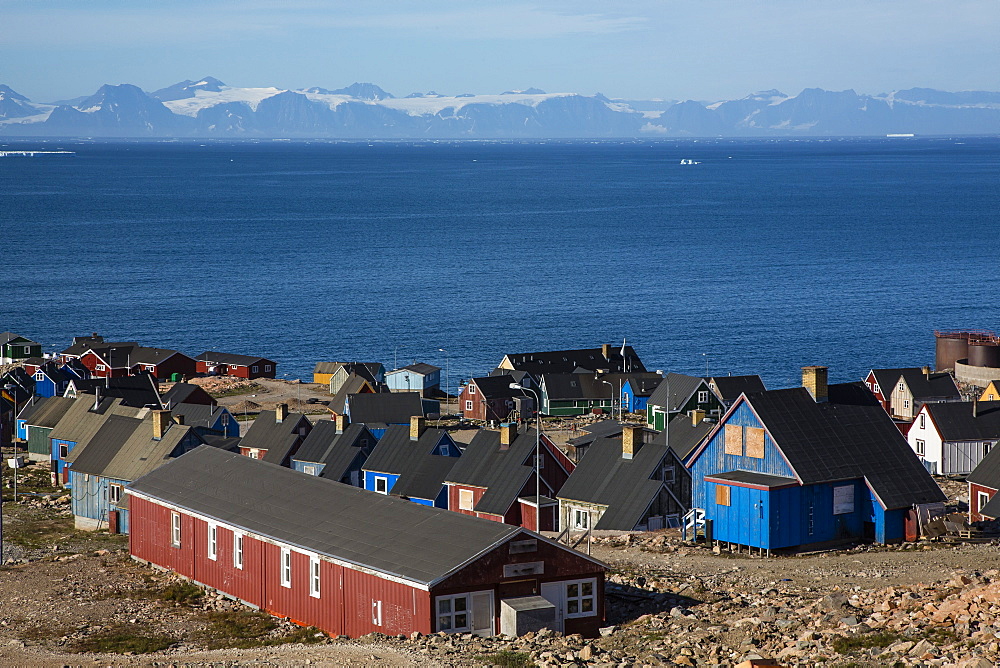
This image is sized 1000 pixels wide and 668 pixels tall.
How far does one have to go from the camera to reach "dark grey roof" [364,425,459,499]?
51.1 meters

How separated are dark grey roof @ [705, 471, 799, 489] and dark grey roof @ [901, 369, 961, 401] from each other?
34.7 meters

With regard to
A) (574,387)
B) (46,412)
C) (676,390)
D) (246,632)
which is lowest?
(574,387)

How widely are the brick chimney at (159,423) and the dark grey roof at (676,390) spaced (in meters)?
32.4

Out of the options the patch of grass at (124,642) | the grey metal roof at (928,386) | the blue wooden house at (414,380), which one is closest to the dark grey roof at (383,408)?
the blue wooden house at (414,380)

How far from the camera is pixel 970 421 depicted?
197ft

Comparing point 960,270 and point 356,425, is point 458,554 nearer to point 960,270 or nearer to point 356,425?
point 356,425

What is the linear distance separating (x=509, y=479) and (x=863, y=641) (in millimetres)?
21545

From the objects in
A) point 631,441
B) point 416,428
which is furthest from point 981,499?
point 416,428

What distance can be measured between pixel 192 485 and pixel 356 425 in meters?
15.8

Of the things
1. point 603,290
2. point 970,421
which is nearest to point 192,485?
point 970,421

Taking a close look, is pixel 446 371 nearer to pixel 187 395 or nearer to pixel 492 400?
pixel 492 400

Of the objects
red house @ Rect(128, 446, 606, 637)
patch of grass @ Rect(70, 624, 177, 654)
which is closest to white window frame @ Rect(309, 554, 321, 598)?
red house @ Rect(128, 446, 606, 637)

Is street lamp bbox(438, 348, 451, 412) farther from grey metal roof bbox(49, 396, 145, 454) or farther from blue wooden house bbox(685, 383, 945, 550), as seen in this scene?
blue wooden house bbox(685, 383, 945, 550)

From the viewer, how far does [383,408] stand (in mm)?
69312
